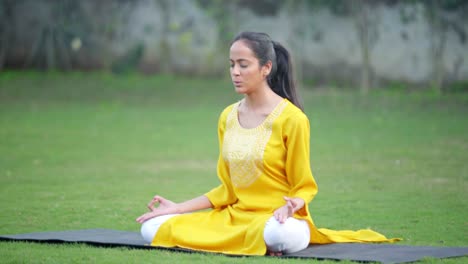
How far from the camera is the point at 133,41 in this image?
24.5 m

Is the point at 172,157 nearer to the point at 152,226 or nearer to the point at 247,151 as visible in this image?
the point at 152,226

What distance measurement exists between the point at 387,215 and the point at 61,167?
5.14m

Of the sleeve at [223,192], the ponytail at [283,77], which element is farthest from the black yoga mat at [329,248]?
the ponytail at [283,77]

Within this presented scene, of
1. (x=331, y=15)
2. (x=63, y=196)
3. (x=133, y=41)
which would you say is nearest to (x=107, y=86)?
(x=133, y=41)

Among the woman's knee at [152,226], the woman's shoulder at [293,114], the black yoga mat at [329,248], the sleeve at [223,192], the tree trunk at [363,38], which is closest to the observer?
the black yoga mat at [329,248]

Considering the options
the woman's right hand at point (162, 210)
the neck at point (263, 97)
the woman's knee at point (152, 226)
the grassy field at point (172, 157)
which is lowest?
the grassy field at point (172, 157)

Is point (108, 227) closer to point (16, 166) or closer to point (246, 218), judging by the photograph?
point (246, 218)

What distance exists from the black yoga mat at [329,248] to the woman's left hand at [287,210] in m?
0.27

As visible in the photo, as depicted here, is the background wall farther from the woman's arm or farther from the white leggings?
the white leggings

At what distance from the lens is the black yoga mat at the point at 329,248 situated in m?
5.74

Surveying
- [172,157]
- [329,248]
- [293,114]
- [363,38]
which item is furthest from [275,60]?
[363,38]

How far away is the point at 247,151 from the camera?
6.16 m

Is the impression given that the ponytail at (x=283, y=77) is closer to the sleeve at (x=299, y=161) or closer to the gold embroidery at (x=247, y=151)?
the gold embroidery at (x=247, y=151)

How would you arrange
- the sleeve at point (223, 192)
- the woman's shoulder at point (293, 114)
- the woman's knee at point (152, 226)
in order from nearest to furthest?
the woman's shoulder at point (293, 114) → the woman's knee at point (152, 226) → the sleeve at point (223, 192)
